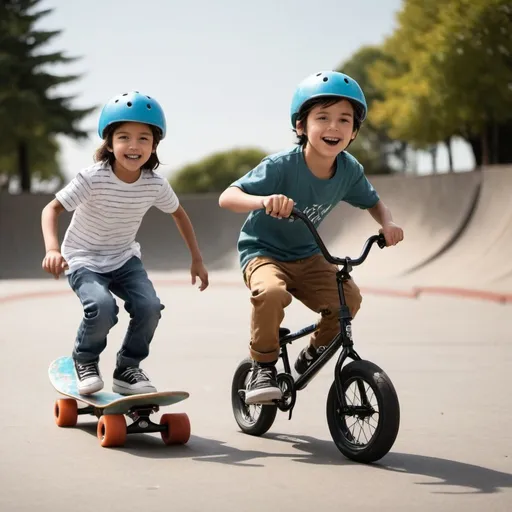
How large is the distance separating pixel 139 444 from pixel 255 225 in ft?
4.11

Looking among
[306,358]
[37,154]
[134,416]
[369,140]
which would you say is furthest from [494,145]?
[369,140]

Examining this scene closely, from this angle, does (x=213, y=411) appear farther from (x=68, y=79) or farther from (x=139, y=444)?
(x=68, y=79)

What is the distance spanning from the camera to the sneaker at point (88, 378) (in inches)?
213

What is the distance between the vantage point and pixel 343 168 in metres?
5.32

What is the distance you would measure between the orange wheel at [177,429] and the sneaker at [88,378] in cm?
45

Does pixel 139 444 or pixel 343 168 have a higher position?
pixel 343 168

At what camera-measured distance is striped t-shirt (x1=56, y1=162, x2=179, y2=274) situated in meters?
5.48

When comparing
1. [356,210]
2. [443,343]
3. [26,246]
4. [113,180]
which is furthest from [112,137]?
[26,246]

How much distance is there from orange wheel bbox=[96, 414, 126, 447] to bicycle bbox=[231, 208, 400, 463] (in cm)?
73

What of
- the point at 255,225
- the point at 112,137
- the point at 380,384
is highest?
the point at 112,137

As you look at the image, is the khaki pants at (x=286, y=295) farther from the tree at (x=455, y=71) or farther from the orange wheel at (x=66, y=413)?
the tree at (x=455, y=71)

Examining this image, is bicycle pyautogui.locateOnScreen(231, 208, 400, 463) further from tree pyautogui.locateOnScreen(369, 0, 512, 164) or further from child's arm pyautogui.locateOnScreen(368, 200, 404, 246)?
tree pyautogui.locateOnScreen(369, 0, 512, 164)

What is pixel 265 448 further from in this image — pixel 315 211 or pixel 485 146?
pixel 485 146

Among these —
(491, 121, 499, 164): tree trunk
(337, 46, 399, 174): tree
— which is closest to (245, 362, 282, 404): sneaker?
(491, 121, 499, 164): tree trunk
